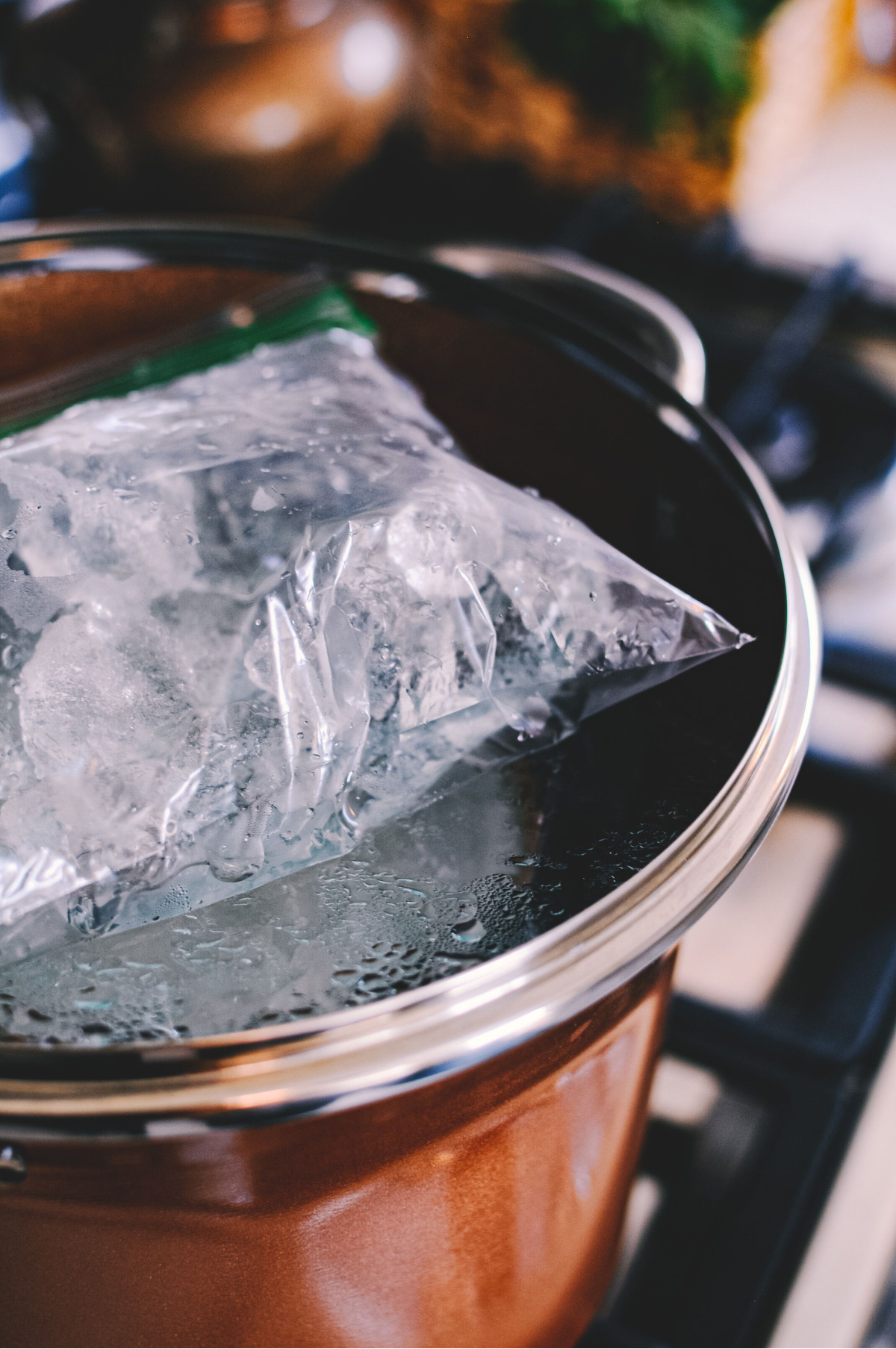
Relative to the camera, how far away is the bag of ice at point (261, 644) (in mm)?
311

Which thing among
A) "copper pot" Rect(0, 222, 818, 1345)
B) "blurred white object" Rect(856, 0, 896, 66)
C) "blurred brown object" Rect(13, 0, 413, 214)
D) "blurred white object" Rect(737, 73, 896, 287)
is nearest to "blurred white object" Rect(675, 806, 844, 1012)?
"copper pot" Rect(0, 222, 818, 1345)

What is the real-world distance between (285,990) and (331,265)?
39cm

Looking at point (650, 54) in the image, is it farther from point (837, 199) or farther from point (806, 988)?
point (806, 988)

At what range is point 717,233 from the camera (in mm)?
900

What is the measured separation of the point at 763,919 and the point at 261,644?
34 cm

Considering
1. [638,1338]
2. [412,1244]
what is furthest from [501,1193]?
[638,1338]

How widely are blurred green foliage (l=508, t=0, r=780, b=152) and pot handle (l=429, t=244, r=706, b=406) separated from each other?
37 centimetres

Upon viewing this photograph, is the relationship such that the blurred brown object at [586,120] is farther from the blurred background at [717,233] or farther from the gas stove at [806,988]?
the gas stove at [806,988]

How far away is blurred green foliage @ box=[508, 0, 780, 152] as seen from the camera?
2.76ft

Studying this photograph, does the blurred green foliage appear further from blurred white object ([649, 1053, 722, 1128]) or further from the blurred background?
blurred white object ([649, 1053, 722, 1128])

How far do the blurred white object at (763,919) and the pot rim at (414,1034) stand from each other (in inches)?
10.0

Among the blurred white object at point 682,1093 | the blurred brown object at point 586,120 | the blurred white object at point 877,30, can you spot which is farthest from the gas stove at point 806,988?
the blurred white object at point 877,30

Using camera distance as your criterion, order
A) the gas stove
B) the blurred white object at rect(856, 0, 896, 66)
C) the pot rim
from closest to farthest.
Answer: the pot rim → the gas stove → the blurred white object at rect(856, 0, 896, 66)

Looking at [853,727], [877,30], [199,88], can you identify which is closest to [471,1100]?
[853,727]
